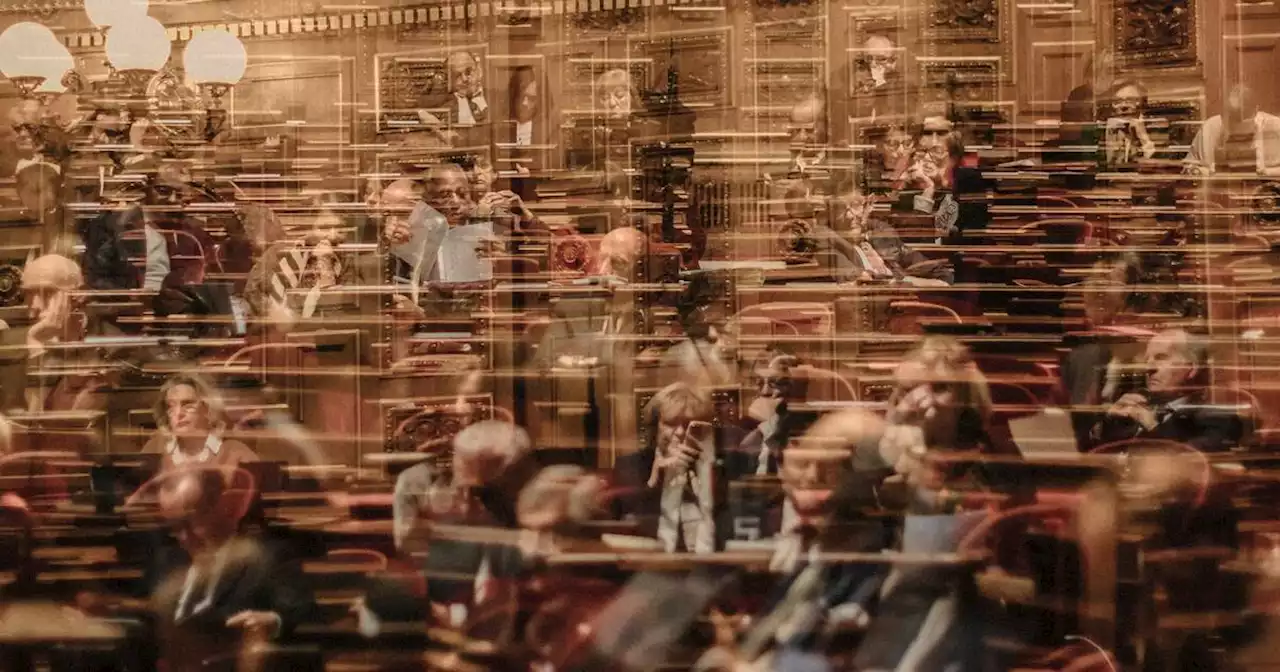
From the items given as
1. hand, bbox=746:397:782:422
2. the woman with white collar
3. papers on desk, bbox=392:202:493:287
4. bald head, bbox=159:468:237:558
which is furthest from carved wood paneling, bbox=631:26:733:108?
bald head, bbox=159:468:237:558

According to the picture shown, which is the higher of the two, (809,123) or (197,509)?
(809,123)

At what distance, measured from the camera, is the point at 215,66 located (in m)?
3.34

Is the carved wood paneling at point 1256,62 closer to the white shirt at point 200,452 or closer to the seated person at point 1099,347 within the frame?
the seated person at point 1099,347

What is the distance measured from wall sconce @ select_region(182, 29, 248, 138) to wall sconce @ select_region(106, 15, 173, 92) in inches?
2.5

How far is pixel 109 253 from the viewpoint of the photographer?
129 inches

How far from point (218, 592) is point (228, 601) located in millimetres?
26

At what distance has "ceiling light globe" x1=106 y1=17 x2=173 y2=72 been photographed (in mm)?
3314

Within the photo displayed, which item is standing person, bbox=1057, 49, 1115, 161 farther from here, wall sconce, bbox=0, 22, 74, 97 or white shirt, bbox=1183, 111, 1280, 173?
wall sconce, bbox=0, 22, 74, 97

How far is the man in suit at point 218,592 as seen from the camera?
243 centimetres

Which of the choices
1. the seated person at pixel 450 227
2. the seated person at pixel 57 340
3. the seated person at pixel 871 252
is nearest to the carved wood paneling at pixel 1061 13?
the seated person at pixel 871 252

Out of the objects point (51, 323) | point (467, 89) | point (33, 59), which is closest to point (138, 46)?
point (33, 59)

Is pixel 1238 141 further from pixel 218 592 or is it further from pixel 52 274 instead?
pixel 52 274

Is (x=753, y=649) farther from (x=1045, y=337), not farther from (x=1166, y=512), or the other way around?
(x=1045, y=337)

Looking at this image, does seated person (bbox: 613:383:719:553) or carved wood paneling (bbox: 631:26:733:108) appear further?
carved wood paneling (bbox: 631:26:733:108)
